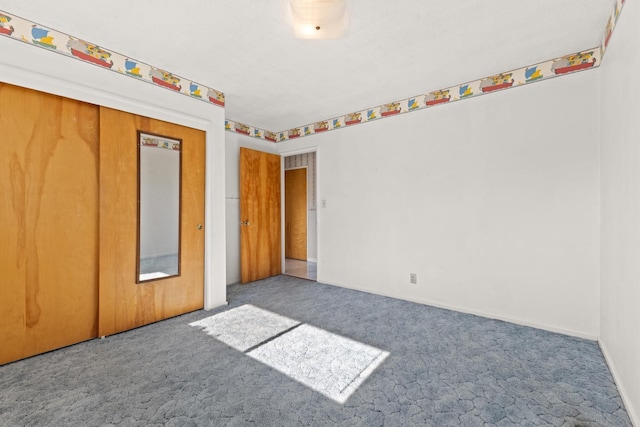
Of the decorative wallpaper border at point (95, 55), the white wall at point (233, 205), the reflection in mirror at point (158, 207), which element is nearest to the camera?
the decorative wallpaper border at point (95, 55)

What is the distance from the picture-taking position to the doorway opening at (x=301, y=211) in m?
6.20

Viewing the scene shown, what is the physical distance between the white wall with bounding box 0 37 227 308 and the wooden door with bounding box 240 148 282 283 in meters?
1.06

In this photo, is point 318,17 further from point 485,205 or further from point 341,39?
point 485,205

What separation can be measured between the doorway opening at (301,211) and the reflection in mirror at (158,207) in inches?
124

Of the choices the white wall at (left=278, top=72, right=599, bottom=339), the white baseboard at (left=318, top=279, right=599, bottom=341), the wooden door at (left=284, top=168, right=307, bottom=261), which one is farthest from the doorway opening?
the white baseboard at (left=318, top=279, right=599, bottom=341)

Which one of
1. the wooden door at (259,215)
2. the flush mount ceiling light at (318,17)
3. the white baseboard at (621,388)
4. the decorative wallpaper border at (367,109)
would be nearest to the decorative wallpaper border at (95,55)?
the decorative wallpaper border at (367,109)

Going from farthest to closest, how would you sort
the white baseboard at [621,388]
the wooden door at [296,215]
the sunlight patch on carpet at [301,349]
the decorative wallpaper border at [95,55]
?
1. the wooden door at [296,215]
2. the decorative wallpaper border at [95,55]
3. the sunlight patch on carpet at [301,349]
4. the white baseboard at [621,388]

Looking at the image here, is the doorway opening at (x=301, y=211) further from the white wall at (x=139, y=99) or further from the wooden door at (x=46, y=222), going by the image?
the wooden door at (x=46, y=222)

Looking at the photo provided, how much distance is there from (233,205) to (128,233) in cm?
184

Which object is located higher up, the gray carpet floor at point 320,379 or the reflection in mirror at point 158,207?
the reflection in mirror at point 158,207

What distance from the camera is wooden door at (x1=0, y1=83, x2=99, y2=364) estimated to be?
2.08 meters

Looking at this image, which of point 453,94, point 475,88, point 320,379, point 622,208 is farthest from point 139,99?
point 622,208

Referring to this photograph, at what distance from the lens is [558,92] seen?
2613mm

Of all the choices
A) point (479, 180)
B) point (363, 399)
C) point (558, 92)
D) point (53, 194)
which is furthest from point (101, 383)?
point (558, 92)
